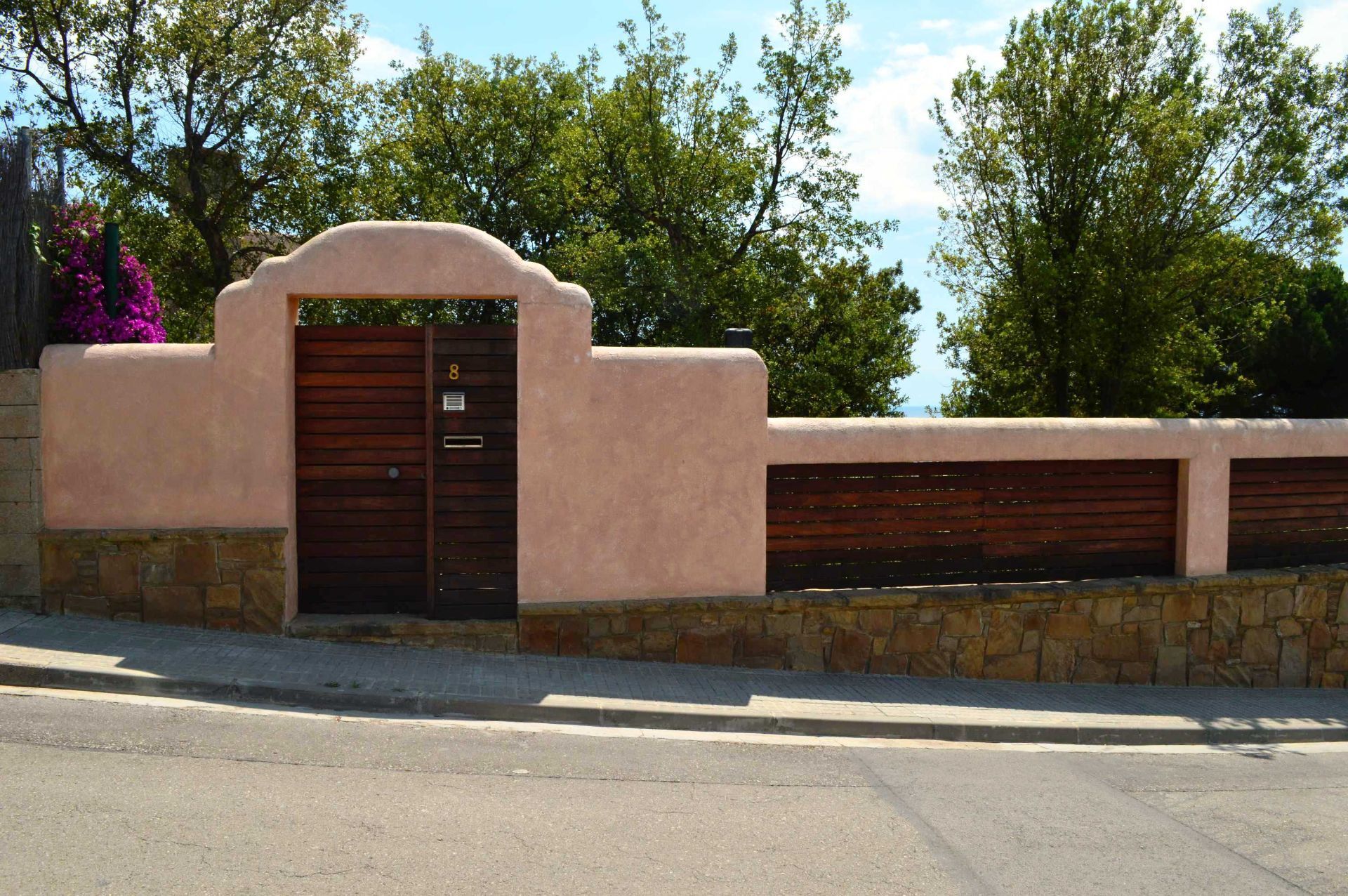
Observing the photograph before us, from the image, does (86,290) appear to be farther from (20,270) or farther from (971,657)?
(971,657)

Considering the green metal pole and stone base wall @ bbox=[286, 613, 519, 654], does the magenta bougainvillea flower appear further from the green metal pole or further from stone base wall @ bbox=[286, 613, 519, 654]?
stone base wall @ bbox=[286, 613, 519, 654]

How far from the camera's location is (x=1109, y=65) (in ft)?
48.2

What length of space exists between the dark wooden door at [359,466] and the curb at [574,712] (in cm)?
158

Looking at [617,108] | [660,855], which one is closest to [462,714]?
[660,855]

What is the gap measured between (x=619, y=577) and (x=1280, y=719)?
5.92m

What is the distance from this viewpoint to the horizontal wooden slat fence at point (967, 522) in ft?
29.9

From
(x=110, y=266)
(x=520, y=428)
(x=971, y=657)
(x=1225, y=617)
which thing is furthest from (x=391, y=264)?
(x=1225, y=617)

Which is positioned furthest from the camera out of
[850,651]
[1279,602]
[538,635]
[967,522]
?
[1279,602]

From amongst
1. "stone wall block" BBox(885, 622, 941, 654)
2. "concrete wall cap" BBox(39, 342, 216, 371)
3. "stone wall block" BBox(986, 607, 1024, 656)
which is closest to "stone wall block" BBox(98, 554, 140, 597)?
"concrete wall cap" BBox(39, 342, 216, 371)

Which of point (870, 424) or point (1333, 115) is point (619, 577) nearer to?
point (870, 424)

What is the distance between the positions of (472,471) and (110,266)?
3423 millimetres

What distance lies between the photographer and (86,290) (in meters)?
8.47

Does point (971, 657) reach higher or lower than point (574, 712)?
lower

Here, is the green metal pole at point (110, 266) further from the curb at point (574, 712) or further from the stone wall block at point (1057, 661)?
the stone wall block at point (1057, 661)
